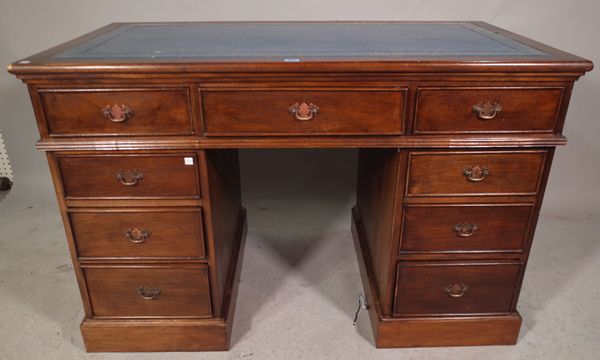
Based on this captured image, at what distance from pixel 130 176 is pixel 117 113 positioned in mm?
184

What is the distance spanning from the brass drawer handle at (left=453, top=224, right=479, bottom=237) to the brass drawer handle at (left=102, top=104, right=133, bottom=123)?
960mm

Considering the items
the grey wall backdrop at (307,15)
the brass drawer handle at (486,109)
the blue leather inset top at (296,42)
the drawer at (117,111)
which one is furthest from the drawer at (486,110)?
the grey wall backdrop at (307,15)

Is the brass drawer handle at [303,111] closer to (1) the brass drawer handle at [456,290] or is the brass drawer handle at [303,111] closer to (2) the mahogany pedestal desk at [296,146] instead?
(2) the mahogany pedestal desk at [296,146]

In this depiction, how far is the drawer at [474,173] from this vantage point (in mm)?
1318

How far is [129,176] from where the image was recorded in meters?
1.32

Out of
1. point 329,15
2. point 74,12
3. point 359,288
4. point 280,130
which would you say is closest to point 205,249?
point 280,130

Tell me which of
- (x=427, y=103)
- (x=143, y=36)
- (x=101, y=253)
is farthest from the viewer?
(x=143, y=36)

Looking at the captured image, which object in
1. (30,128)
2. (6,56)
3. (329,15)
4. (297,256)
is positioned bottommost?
(297,256)

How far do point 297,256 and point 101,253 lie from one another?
0.89 meters

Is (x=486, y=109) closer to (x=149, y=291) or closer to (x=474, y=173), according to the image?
(x=474, y=173)

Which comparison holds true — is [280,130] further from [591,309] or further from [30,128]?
[30,128]

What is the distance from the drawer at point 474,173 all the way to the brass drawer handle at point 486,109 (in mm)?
111

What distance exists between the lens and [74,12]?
2.18 m

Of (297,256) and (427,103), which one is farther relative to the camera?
(297,256)
